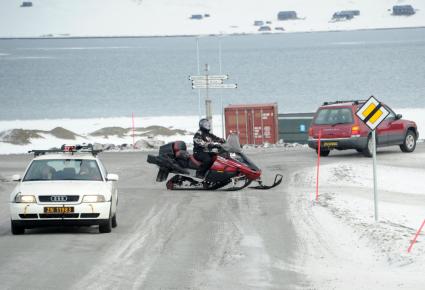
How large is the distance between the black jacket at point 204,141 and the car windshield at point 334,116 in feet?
31.5

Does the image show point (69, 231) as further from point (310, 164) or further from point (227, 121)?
point (227, 121)

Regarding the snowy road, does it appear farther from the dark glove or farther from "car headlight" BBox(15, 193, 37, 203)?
the dark glove

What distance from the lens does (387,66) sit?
157 m

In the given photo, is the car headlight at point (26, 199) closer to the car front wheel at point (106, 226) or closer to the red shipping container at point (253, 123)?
the car front wheel at point (106, 226)

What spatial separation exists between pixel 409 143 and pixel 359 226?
60.1 feet

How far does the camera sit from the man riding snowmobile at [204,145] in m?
23.6

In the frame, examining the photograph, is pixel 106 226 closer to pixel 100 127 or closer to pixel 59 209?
pixel 59 209

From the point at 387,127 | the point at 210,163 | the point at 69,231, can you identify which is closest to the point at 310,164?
the point at 387,127

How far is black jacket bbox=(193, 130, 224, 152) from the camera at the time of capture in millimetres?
23609

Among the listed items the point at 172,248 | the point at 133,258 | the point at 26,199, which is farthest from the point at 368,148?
the point at 133,258

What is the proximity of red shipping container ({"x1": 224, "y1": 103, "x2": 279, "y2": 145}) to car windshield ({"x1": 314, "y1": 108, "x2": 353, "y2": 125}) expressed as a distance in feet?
31.2

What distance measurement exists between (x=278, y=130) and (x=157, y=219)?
24.8m

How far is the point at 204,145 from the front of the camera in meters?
23.6

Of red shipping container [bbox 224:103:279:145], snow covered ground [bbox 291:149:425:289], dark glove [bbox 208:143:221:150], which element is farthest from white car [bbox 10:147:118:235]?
red shipping container [bbox 224:103:279:145]
